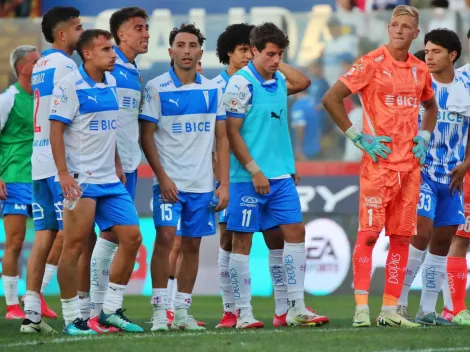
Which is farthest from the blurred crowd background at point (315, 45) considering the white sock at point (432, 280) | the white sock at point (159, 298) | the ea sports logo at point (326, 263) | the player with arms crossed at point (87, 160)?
the player with arms crossed at point (87, 160)

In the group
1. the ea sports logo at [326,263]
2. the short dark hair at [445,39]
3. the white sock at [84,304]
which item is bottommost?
the ea sports logo at [326,263]

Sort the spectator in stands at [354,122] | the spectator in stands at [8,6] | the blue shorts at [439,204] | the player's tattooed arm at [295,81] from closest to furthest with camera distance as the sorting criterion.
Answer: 1. the blue shorts at [439,204]
2. the player's tattooed arm at [295,81]
3. the spectator in stands at [354,122]
4. the spectator in stands at [8,6]

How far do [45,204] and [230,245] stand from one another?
1627 mm

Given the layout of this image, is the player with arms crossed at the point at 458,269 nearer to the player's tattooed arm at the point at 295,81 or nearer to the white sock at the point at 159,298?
the player's tattooed arm at the point at 295,81

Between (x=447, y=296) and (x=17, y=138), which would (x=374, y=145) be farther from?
(x=17, y=138)

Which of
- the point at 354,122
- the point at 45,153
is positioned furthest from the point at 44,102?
the point at 354,122

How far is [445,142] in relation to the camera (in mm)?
9609

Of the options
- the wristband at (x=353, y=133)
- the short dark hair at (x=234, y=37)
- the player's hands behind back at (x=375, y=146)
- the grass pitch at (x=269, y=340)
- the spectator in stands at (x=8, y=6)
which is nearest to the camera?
the grass pitch at (x=269, y=340)

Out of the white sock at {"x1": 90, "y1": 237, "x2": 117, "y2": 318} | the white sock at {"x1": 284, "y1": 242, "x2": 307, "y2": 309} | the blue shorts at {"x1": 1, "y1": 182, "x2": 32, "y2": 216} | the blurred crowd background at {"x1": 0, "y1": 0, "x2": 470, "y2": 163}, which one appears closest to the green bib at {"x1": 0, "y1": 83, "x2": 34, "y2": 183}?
the blue shorts at {"x1": 1, "y1": 182, "x2": 32, "y2": 216}

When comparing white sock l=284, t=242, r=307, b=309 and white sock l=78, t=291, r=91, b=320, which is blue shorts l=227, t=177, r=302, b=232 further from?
white sock l=78, t=291, r=91, b=320

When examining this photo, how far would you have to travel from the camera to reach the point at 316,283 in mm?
13578

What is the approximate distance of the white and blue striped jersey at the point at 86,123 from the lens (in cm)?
834

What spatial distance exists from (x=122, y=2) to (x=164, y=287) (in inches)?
365

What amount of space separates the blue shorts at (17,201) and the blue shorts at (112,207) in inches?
98.2
